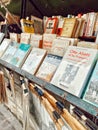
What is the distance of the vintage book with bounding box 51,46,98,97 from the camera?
934mm

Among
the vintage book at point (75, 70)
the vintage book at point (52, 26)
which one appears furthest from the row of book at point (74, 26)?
the vintage book at point (75, 70)

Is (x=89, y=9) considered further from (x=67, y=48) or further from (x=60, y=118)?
(x=60, y=118)

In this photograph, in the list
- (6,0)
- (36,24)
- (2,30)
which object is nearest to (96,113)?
(36,24)

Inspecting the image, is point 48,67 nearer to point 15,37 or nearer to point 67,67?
point 67,67

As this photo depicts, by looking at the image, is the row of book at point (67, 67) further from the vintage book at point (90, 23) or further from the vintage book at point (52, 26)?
the vintage book at point (90, 23)

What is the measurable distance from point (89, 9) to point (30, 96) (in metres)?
1.22

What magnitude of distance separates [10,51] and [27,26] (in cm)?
38

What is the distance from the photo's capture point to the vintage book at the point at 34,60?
4.26 feet

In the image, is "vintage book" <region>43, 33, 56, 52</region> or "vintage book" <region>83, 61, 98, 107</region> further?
"vintage book" <region>43, 33, 56, 52</region>

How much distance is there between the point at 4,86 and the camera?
67.4 inches

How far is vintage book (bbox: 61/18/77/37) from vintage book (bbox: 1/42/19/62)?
430mm

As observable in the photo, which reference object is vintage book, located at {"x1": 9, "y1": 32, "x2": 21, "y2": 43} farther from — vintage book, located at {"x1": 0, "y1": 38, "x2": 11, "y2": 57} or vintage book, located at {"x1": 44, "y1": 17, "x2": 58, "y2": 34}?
vintage book, located at {"x1": 44, "y1": 17, "x2": 58, "y2": 34}

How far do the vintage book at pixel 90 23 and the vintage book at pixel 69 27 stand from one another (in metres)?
0.17

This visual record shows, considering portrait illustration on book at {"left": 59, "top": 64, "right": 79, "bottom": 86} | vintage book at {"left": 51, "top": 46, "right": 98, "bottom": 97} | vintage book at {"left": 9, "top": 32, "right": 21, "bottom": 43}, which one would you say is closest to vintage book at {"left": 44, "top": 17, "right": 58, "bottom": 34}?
vintage book at {"left": 9, "top": 32, "right": 21, "bottom": 43}
